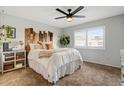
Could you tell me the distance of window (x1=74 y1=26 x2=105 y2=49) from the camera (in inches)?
173

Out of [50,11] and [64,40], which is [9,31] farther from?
[64,40]

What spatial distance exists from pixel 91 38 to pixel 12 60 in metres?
3.87

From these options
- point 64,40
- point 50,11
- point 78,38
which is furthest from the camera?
point 64,40

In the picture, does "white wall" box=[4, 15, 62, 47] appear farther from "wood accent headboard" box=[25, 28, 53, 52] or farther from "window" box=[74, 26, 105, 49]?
"window" box=[74, 26, 105, 49]

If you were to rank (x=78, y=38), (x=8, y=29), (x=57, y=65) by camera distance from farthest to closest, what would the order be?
(x=78, y=38) → (x=8, y=29) → (x=57, y=65)

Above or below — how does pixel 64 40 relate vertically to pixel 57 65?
above

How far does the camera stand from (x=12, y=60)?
3.40 meters

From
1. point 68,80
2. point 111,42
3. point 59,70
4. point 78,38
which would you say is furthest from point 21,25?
point 111,42

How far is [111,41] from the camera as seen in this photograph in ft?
13.1

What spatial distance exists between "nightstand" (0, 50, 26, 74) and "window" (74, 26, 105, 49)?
3.19 m
